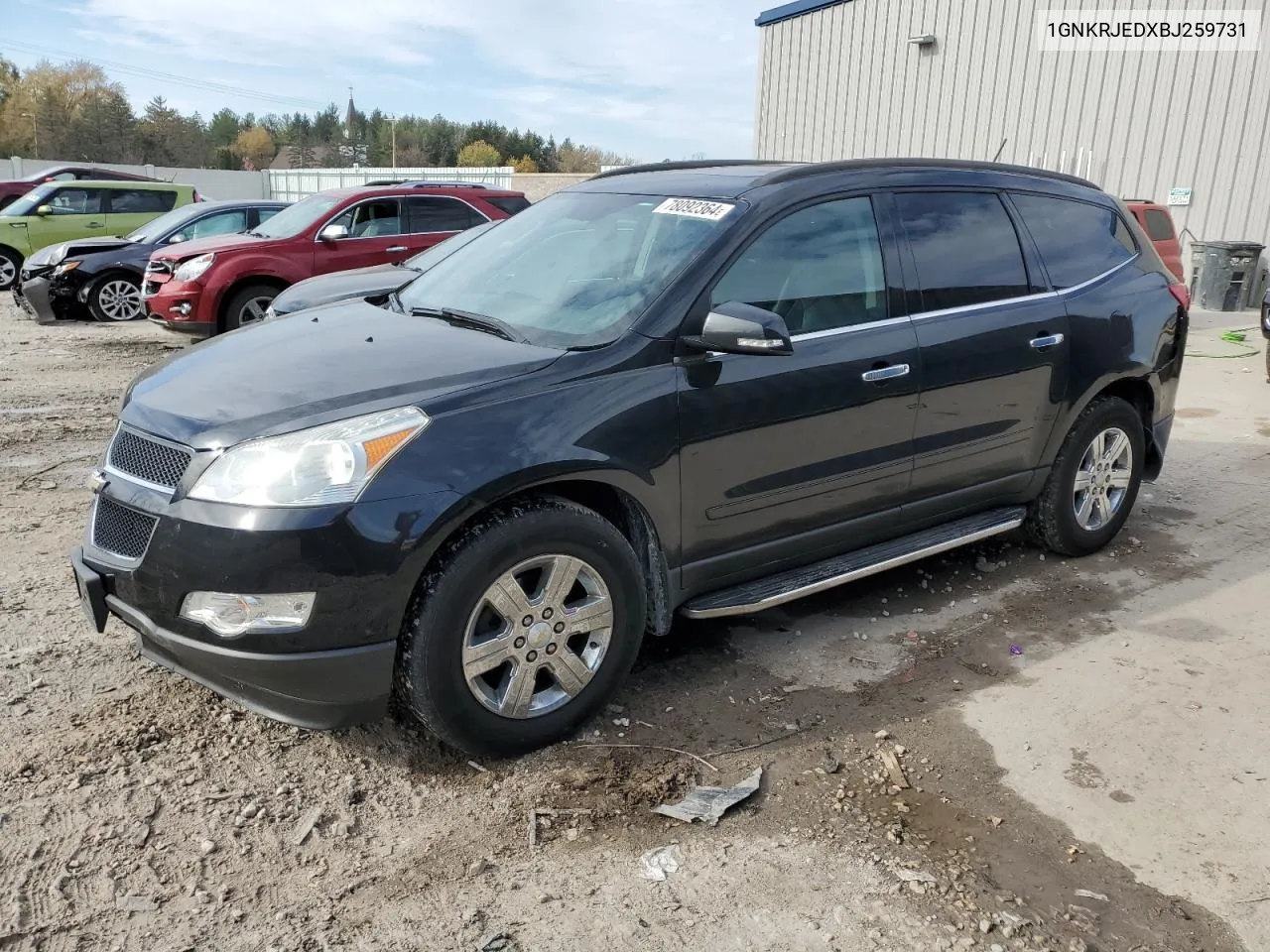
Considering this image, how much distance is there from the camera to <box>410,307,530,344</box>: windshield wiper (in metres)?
3.39

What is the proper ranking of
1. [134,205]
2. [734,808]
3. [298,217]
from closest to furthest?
[734,808] → [298,217] → [134,205]

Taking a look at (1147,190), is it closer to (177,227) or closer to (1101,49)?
(1101,49)

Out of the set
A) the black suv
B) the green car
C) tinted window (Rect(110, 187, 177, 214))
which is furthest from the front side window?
the black suv

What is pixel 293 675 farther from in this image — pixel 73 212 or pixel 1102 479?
pixel 73 212

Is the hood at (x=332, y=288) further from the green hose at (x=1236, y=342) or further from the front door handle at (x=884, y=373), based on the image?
the green hose at (x=1236, y=342)

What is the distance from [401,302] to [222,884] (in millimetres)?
2268

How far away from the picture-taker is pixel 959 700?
360 centimetres

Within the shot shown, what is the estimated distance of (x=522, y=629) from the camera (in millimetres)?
2998

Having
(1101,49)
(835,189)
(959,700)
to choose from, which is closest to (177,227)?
(835,189)

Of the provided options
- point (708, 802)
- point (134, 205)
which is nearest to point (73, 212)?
point (134, 205)

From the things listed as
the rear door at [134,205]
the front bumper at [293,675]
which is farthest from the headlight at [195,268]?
the front bumper at [293,675]

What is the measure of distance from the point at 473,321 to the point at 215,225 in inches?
420

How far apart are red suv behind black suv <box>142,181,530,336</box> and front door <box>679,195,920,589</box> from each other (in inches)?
306

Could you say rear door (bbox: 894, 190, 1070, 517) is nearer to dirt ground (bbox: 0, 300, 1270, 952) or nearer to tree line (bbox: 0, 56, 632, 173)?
dirt ground (bbox: 0, 300, 1270, 952)
